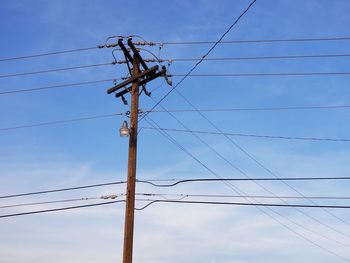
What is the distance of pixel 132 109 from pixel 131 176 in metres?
2.70

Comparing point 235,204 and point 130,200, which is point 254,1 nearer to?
point 130,200

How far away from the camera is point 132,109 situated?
21.8 meters

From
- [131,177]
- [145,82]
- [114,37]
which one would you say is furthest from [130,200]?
[114,37]

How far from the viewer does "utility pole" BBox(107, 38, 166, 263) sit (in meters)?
19.6

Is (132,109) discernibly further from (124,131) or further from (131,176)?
(131,176)

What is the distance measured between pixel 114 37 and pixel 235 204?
27.2ft

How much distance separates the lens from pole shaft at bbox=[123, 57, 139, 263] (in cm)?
1947

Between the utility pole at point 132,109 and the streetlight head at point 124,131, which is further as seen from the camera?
the streetlight head at point 124,131

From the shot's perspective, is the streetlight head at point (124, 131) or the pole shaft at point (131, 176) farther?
the streetlight head at point (124, 131)

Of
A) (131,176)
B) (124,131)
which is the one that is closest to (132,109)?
(124,131)

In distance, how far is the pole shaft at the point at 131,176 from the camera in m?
19.5

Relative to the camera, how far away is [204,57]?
21438 mm

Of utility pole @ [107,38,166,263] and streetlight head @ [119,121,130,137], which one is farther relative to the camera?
streetlight head @ [119,121,130,137]

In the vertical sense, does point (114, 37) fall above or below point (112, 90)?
above
